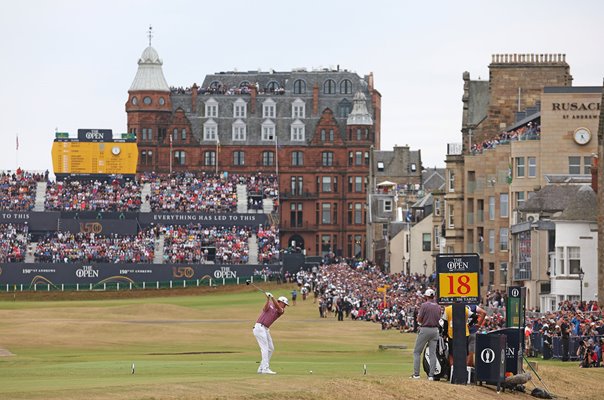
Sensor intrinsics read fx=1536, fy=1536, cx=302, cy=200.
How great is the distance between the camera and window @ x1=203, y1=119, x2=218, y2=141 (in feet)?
607

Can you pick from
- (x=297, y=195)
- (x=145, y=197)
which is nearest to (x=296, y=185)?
(x=297, y=195)

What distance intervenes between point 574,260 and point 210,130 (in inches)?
4426

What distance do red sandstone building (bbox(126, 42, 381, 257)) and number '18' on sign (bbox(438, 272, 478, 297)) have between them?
144 meters

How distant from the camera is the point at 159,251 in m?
139

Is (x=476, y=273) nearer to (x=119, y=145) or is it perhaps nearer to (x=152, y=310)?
(x=152, y=310)

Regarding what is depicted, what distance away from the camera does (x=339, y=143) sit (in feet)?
606

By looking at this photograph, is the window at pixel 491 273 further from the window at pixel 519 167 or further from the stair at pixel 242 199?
the stair at pixel 242 199

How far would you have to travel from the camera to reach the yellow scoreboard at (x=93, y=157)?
156 metres

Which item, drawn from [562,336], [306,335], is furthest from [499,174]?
[562,336]

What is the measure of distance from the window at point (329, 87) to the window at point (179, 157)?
64.9 ft

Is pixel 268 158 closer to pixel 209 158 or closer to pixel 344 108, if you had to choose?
pixel 209 158

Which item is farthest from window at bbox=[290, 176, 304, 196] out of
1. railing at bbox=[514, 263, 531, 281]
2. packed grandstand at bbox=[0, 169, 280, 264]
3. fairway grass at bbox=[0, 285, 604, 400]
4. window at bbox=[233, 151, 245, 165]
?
railing at bbox=[514, 263, 531, 281]

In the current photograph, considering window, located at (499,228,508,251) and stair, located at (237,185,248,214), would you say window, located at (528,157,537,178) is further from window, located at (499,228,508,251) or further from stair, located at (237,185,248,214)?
stair, located at (237,185,248,214)

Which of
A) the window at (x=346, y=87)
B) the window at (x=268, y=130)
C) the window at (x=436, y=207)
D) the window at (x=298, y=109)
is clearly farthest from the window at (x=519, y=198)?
the window at (x=346, y=87)
